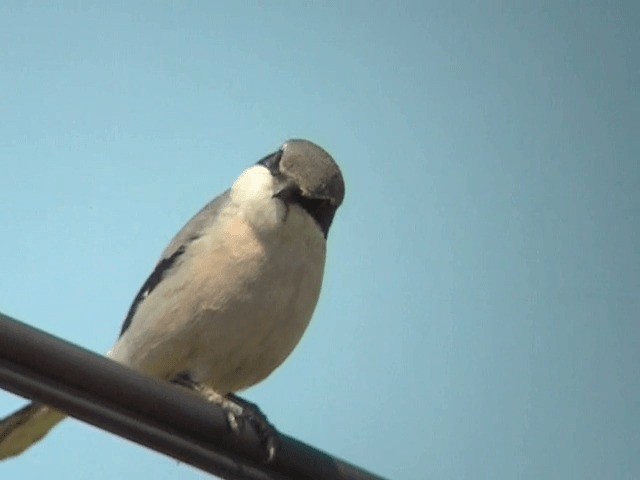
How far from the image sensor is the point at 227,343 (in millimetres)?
3684

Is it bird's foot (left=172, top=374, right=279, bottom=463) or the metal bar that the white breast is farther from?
the metal bar

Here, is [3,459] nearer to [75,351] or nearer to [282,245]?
[282,245]

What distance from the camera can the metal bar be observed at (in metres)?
1.98

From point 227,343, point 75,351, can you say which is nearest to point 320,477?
point 75,351

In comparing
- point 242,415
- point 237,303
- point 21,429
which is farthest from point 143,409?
point 21,429

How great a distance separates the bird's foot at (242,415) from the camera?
2.41 m

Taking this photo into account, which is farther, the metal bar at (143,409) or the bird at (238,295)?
the bird at (238,295)

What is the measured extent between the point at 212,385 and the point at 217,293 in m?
0.31

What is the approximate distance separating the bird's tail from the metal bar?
1.39 m

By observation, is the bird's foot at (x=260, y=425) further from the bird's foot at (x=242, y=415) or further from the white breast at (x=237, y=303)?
the white breast at (x=237, y=303)

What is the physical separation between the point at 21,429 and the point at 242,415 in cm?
112

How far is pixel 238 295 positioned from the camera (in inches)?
143

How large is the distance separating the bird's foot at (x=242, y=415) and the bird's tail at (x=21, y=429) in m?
0.38

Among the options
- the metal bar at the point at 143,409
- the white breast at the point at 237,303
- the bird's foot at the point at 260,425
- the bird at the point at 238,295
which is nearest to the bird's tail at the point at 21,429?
the bird at the point at 238,295
